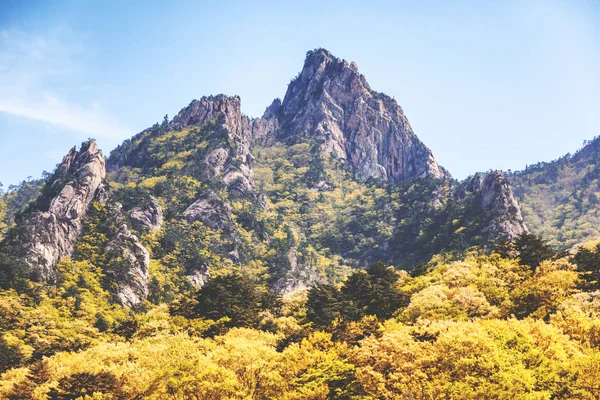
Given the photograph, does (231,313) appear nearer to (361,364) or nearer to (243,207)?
(361,364)

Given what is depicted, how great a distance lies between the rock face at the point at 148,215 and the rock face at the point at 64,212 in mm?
12545

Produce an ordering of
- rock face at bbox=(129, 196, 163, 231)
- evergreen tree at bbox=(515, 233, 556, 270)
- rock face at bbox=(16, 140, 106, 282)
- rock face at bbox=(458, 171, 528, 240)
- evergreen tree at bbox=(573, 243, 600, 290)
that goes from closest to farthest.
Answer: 1. evergreen tree at bbox=(573, 243, 600, 290)
2. evergreen tree at bbox=(515, 233, 556, 270)
3. rock face at bbox=(16, 140, 106, 282)
4. rock face at bbox=(129, 196, 163, 231)
5. rock face at bbox=(458, 171, 528, 240)

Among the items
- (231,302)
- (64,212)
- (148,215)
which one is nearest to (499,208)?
(148,215)

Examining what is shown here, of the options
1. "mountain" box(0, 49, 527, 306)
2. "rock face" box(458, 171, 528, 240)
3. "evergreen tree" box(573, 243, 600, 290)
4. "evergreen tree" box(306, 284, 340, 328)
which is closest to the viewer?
"evergreen tree" box(573, 243, 600, 290)

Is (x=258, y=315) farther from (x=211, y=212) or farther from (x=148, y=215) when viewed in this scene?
(x=211, y=212)

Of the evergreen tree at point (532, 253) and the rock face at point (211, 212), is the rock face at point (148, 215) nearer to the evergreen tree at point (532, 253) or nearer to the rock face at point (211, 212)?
the rock face at point (211, 212)

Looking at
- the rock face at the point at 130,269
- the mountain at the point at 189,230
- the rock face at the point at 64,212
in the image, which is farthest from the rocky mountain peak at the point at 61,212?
the rock face at the point at 130,269

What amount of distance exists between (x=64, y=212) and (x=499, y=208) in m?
117

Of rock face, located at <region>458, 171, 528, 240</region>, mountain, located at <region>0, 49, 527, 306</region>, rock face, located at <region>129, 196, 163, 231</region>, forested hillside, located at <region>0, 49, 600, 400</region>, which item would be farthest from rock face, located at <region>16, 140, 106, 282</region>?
rock face, located at <region>458, 171, 528, 240</region>

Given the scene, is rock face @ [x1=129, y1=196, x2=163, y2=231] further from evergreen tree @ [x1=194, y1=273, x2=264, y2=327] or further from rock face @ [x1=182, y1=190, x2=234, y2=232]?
evergreen tree @ [x1=194, y1=273, x2=264, y2=327]

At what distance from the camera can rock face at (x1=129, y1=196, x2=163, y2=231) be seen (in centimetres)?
13950

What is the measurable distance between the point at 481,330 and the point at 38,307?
75435mm

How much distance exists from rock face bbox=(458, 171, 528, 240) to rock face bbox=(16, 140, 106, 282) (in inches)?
4206

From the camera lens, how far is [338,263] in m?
192
